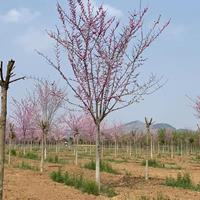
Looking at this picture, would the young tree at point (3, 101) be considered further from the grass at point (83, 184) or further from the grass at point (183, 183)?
the grass at point (183, 183)

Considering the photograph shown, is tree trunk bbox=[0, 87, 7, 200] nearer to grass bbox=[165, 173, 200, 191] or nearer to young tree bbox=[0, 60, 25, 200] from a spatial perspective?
young tree bbox=[0, 60, 25, 200]

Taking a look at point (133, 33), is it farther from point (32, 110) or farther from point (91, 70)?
point (32, 110)

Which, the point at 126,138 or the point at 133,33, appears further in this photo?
the point at 126,138

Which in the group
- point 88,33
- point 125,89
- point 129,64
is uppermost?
point 88,33

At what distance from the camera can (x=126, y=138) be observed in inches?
2111

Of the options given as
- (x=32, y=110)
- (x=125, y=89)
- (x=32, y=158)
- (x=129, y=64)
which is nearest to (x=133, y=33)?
(x=129, y=64)

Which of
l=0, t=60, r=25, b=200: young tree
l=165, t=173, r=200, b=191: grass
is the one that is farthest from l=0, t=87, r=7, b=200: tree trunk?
l=165, t=173, r=200, b=191: grass

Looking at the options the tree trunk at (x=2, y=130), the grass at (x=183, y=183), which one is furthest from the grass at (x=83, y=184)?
the tree trunk at (x=2, y=130)

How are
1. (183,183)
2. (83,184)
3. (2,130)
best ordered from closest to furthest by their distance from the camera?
1. (2,130)
2. (83,184)
3. (183,183)

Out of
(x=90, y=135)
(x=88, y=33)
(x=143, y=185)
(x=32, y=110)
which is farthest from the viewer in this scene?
(x=90, y=135)

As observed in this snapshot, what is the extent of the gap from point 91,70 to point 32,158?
1295 cm

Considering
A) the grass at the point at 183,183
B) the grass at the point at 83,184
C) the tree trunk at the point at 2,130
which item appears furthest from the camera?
the grass at the point at 183,183

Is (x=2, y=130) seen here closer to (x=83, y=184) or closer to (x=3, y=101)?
(x=3, y=101)

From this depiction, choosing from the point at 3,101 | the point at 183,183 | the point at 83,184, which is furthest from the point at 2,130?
the point at 183,183
